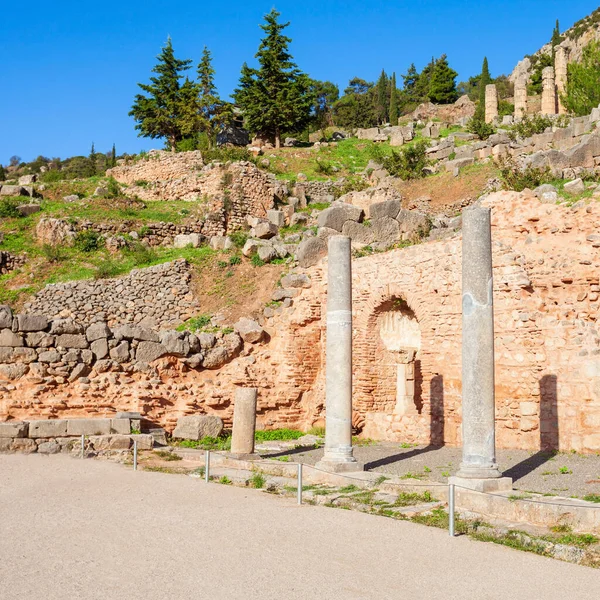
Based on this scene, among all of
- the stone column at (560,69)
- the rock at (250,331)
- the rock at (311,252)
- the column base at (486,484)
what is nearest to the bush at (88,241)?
the rock at (311,252)

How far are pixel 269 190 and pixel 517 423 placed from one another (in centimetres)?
2124

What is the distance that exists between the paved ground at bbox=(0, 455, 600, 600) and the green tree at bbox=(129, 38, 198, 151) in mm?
35806

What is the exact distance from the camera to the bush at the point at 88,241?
28.7 metres

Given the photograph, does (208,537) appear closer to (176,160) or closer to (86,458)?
(86,458)

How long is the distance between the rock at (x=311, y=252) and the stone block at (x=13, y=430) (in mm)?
10050

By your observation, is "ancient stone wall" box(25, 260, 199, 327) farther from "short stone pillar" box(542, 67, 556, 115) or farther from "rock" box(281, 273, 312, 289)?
"short stone pillar" box(542, 67, 556, 115)

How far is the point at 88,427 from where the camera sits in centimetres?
1594

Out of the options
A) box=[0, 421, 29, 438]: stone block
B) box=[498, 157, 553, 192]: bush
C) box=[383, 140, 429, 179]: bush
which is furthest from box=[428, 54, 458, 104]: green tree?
box=[0, 421, 29, 438]: stone block

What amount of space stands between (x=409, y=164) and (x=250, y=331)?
1650 cm

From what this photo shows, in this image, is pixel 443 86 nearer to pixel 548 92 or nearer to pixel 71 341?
pixel 548 92

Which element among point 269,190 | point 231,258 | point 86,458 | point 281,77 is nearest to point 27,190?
point 269,190

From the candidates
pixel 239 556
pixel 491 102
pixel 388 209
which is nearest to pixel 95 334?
pixel 388 209

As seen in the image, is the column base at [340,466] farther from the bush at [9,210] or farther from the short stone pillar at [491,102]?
the short stone pillar at [491,102]

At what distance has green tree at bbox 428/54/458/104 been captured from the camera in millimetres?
71375
